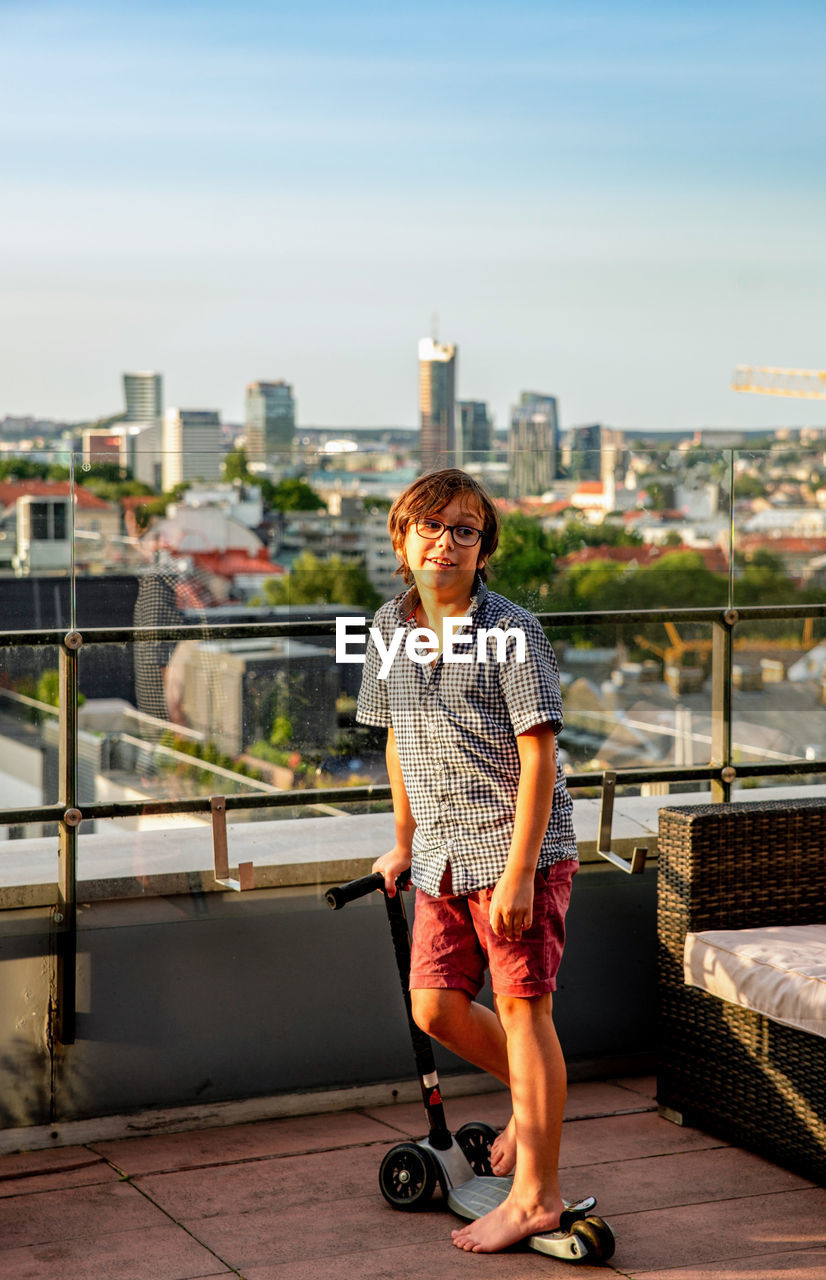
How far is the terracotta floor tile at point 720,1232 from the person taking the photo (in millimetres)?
2221

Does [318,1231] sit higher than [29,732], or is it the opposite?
[29,732]

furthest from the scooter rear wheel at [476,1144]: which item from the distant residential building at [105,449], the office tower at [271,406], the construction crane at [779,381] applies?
the construction crane at [779,381]

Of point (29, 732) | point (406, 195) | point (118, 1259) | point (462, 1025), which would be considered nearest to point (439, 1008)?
point (462, 1025)

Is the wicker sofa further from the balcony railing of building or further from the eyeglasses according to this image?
Answer: the eyeglasses

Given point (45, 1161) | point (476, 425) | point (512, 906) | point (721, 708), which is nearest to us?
point (512, 906)

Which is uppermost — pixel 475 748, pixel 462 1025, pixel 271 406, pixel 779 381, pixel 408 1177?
pixel 779 381

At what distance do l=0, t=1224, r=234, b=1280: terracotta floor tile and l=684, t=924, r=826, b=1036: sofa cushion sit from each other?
104 centimetres

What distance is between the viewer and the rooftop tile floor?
2.20 meters

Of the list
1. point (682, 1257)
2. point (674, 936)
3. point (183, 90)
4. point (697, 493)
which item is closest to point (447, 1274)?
point (682, 1257)

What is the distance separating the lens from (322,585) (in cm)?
332

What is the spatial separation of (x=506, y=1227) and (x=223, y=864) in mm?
963

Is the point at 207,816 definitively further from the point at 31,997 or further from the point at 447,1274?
the point at 447,1274

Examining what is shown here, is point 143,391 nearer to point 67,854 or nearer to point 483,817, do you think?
point 67,854

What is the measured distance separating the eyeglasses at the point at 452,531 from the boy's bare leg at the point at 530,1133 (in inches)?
30.0
